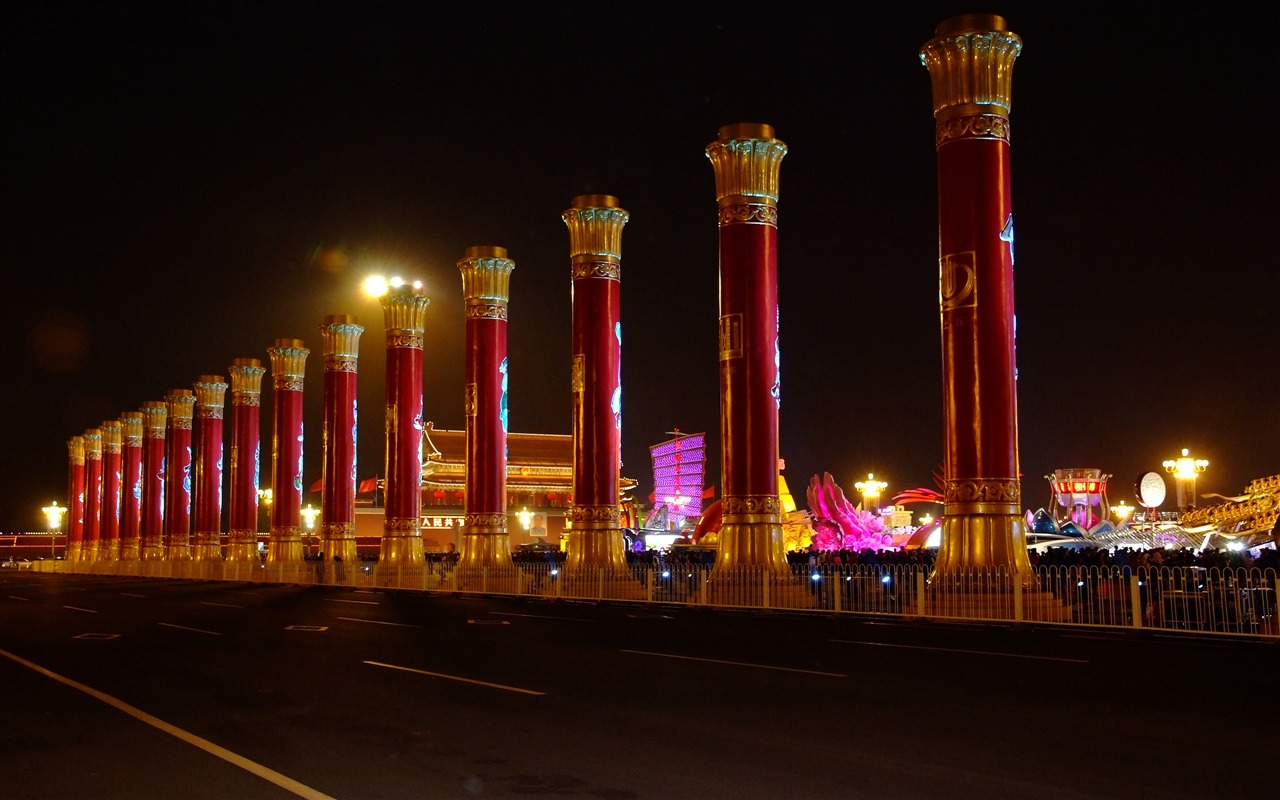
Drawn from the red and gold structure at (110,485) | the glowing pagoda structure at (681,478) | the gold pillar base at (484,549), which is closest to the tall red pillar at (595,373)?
the gold pillar base at (484,549)

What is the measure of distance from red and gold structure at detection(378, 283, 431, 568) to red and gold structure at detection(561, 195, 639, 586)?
37.1ft

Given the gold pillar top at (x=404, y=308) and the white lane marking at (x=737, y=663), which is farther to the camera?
the gold pillar top at (x=404, y=308)

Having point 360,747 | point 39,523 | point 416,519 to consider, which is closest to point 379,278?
point 416,519

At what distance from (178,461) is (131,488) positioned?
8272mm

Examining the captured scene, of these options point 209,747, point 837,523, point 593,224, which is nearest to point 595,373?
point 593,224

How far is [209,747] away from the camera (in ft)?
29.7

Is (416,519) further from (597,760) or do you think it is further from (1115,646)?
(597,760)

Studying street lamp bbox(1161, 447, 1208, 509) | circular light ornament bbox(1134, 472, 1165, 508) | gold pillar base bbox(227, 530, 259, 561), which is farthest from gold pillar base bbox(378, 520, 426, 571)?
street lamp bbox(1161, 447, 1208, 509)

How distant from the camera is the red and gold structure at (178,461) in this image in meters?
66.1

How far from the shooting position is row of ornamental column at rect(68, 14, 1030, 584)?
21469 mm

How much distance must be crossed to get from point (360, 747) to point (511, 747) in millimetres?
1090

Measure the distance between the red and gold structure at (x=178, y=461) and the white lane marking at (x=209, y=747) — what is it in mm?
55367

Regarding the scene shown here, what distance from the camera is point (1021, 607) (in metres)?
19.8

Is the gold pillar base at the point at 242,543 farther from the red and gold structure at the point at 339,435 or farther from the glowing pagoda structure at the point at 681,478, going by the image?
the glowing pagoda structure at the point at 681,478
